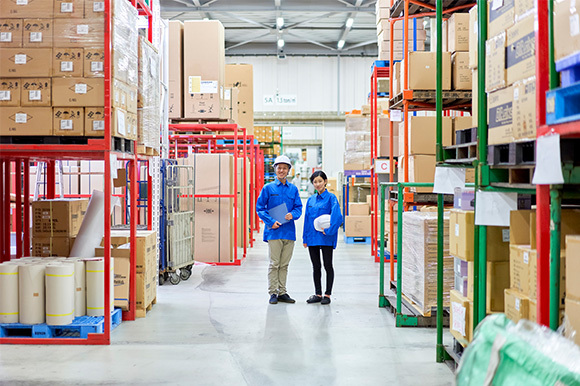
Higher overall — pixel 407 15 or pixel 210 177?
pixel 407 15

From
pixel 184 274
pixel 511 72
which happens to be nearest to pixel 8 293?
pixel 184 274

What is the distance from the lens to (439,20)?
403cm

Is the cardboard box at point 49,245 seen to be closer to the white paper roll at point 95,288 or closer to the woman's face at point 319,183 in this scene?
the white paper roll at point 95,288

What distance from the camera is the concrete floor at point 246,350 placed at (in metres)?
4.11

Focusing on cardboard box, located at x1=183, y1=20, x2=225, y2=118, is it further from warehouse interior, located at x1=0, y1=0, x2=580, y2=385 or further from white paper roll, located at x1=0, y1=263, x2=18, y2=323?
white paper roll, located at x1=0, y1=263, x2=18, y2=323

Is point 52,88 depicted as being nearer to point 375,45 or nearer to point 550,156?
point 550,156

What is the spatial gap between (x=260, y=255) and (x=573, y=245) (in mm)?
9085

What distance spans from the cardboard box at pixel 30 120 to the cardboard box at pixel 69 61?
37 cm

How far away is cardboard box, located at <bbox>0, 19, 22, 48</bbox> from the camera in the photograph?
15.9 feet

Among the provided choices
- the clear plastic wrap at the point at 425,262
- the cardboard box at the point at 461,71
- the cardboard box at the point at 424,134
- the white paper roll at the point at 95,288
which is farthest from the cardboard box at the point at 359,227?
the white paper roll at the point at 95,288

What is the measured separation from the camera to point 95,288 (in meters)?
5.26

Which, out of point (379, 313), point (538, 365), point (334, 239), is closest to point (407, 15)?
point (334, 239)

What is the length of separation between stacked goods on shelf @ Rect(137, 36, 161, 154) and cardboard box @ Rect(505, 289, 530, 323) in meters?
4.09

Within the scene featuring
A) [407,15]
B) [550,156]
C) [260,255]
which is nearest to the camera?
[550,156]
